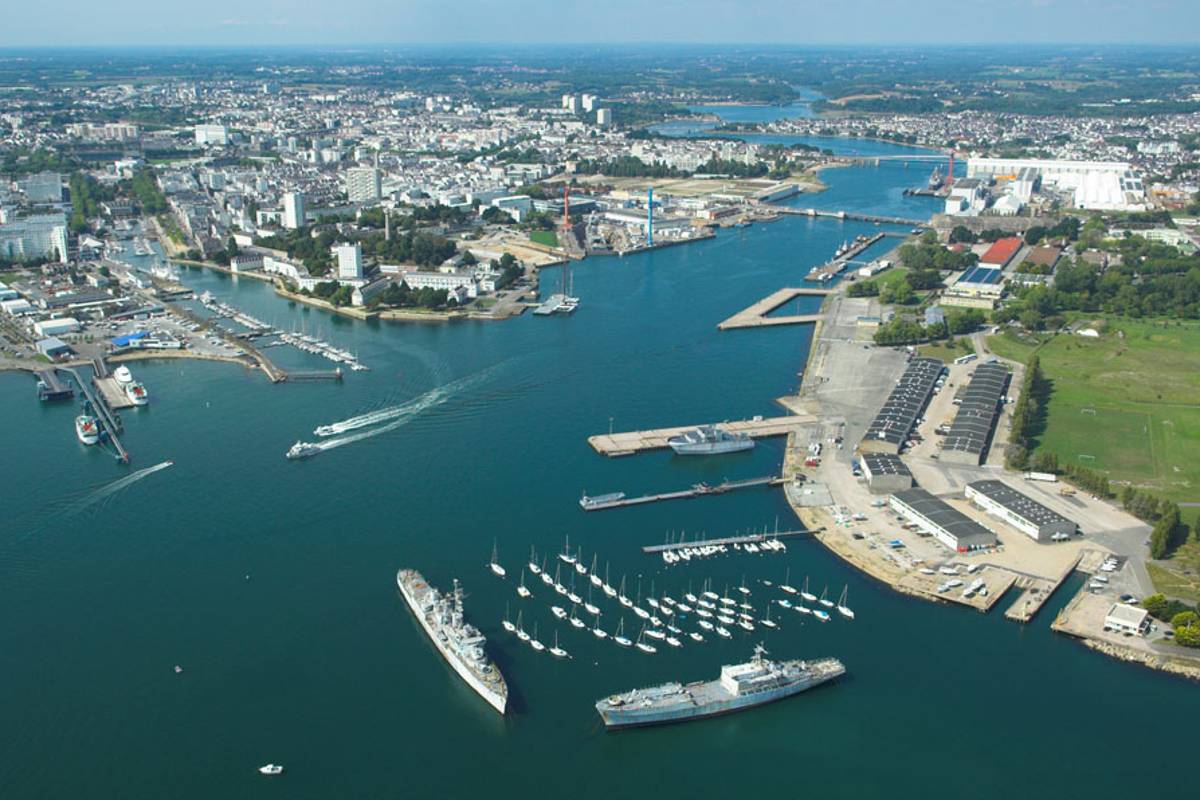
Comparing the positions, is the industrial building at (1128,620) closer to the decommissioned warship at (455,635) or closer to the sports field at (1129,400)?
the sports field at (1129,400)

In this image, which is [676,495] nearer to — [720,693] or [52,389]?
[720,693]

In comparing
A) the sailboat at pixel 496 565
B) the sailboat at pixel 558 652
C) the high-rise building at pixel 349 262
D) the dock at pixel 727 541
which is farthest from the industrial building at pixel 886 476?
the high-rise building at pixel 349 262

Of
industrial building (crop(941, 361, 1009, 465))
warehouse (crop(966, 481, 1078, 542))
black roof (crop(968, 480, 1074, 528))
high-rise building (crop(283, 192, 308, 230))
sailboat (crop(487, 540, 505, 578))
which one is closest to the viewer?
sailboat (crop(487, 540, 505, 578))

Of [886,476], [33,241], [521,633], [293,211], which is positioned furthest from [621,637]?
[293,211]

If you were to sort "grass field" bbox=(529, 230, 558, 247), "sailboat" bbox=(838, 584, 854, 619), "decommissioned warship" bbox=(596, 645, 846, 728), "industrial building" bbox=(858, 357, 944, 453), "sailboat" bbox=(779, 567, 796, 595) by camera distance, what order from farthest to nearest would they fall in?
"grass field" bbox=(529, 230, 558, 247) → "industrial building" bbox=(858, 357, 944, 453) → "sailboat" bbox=(779, 567, 796, 595) → "sailboat" bbox=(838, 584, 854, 619) → "decommissioned warship" bbox=(596, 645, 846, 728)

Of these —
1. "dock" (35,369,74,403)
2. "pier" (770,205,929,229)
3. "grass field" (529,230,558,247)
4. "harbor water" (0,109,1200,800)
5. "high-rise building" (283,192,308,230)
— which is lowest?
"harbor water" (0,109,1200,800)

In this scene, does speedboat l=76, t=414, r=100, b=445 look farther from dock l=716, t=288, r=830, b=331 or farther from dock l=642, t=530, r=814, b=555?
dock l=716, t=288, r=830, b=331

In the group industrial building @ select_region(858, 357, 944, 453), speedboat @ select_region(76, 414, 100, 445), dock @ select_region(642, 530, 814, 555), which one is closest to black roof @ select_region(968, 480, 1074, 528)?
industrial building @ select_region(858, 357, 944, 453)
